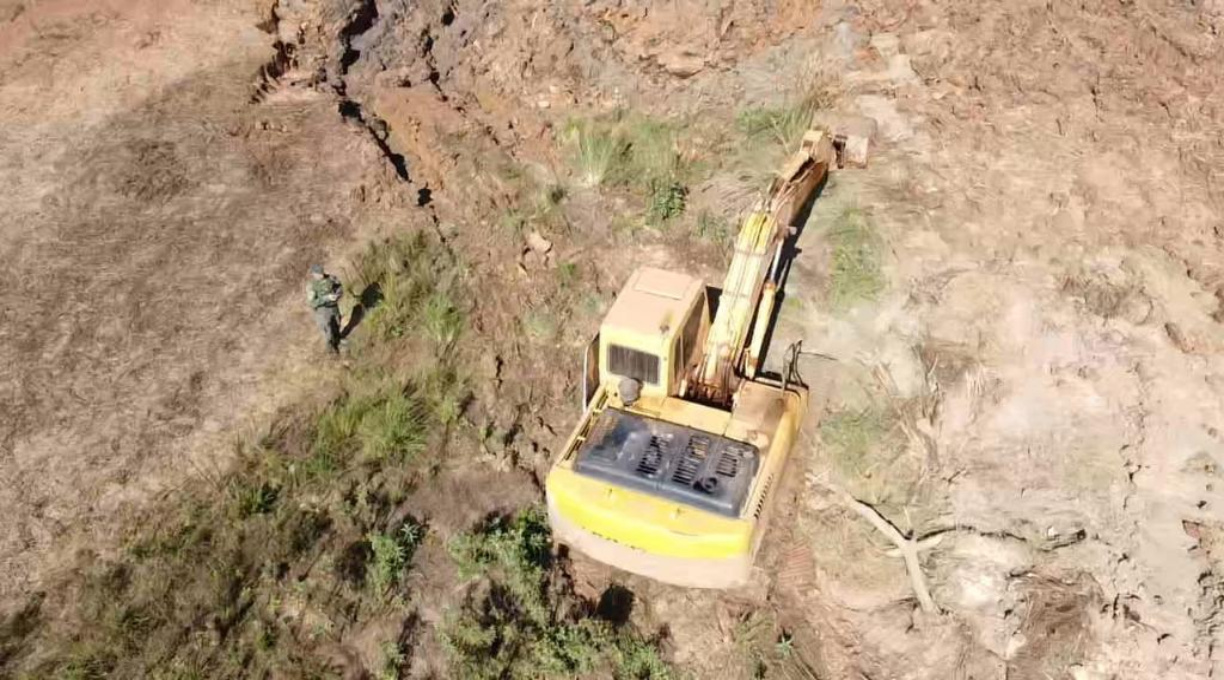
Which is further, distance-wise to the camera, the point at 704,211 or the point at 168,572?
the point at 704,211

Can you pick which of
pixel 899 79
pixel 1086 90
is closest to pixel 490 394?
pixel 899 79

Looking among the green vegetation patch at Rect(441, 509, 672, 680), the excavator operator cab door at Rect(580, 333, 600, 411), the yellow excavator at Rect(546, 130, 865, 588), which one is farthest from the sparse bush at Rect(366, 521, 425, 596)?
the excavator operator cab door at Rect(580, 333, 600, 411)

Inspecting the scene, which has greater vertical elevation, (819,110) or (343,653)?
(819,110)

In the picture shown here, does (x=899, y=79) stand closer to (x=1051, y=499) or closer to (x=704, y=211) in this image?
(x=704, y=211)

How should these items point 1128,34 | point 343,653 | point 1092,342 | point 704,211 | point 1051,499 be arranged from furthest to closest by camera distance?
point 1128,34 → point 704,211 → point 1092,342 → point 1051,499 → point 343,653

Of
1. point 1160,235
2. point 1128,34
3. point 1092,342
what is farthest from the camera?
point 1128,34

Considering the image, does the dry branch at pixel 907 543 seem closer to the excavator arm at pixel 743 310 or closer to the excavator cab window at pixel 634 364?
the excavator arm at pixel 743 310

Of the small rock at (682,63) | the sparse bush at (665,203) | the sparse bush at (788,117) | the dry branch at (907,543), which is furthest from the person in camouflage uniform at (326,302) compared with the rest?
the small rock at (682,63)
